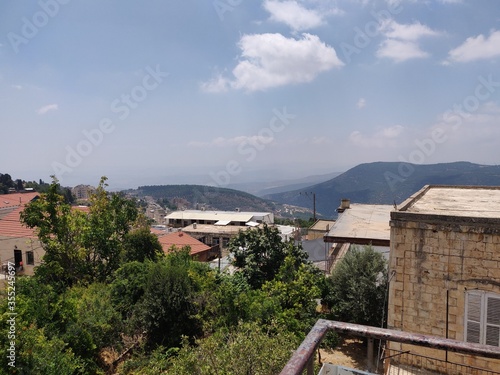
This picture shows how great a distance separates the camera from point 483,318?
6.78 m

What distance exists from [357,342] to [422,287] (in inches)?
296

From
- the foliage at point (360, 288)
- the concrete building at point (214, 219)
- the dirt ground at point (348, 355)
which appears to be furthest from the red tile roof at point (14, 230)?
the concrete building at point (214, 219)

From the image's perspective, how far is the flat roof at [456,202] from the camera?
797 centimetres

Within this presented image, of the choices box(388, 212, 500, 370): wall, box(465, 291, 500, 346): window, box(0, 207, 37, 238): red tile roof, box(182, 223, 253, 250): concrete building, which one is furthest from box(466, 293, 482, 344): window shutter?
box(182, 223, 253, 250): concrete building

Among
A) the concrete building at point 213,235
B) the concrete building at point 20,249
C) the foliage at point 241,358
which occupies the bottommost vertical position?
the concrete building at point 213,235

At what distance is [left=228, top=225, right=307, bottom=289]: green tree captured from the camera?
15.9 meters

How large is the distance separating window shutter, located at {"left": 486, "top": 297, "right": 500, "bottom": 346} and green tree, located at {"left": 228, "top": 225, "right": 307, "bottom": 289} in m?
9.40

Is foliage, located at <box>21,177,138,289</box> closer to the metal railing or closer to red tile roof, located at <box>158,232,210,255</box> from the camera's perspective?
red tile roof, located at <box>158,232,210,255</box>

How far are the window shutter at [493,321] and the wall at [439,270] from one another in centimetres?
25

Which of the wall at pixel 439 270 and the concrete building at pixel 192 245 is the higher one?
the wall at pixel 439 270

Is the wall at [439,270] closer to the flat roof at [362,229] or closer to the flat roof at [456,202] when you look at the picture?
the flat roof at [456,202]

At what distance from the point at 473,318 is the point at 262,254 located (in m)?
10.2

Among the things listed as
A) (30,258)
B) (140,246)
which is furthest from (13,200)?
(140,246)

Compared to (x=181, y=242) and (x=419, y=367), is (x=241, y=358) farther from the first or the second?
(x=181, y=242)
